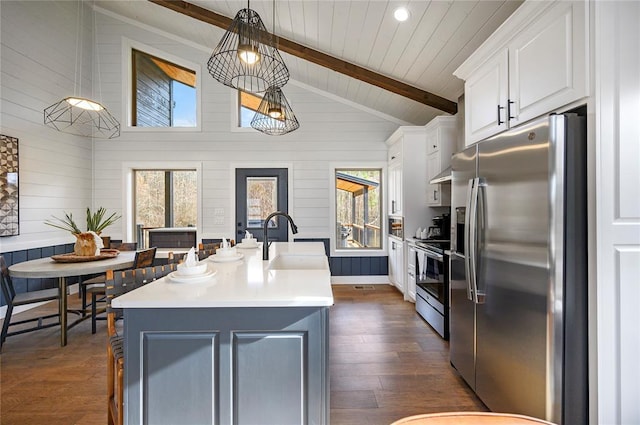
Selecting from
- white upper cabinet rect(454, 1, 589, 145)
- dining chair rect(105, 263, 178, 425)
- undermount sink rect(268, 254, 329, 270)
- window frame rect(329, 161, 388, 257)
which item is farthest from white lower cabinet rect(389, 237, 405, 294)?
dining chair rect(105, 263, 178, 425)

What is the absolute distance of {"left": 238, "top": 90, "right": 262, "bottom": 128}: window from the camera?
5.29 meters

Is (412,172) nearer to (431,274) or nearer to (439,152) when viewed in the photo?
(439,152)

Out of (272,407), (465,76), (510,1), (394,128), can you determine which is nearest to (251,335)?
(272,407)

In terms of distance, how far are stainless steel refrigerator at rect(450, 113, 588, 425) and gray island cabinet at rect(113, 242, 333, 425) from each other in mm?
1076

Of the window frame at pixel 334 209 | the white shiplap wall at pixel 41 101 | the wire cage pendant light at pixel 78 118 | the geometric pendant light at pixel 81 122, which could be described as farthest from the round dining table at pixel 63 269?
the window frame at pixel 334 209

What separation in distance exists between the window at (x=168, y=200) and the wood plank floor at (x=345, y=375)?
3.19 meters

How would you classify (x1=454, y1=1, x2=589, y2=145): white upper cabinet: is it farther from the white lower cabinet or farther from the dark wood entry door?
the dark wood entry door

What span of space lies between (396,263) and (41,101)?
5.52m

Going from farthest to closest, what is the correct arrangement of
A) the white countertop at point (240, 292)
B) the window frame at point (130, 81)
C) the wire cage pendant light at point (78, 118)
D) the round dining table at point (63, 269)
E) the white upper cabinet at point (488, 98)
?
the window frame at point (130, 81) → the wire cage pendant light at point (78, 118) → the round dining table at point (63, 269) → the white upper cabinet at point (488, 98) → the white countertop at point (240, 292)

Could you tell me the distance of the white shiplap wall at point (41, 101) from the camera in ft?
12.3

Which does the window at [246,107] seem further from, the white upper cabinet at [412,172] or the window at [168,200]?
the white upper cabinet at [412,172]

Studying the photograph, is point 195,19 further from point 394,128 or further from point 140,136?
point 394,128

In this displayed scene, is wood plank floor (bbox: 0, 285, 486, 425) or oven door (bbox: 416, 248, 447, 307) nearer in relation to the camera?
wood plank floor (bbox: 0, 285, 486, 425)

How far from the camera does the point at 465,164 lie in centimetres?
221
